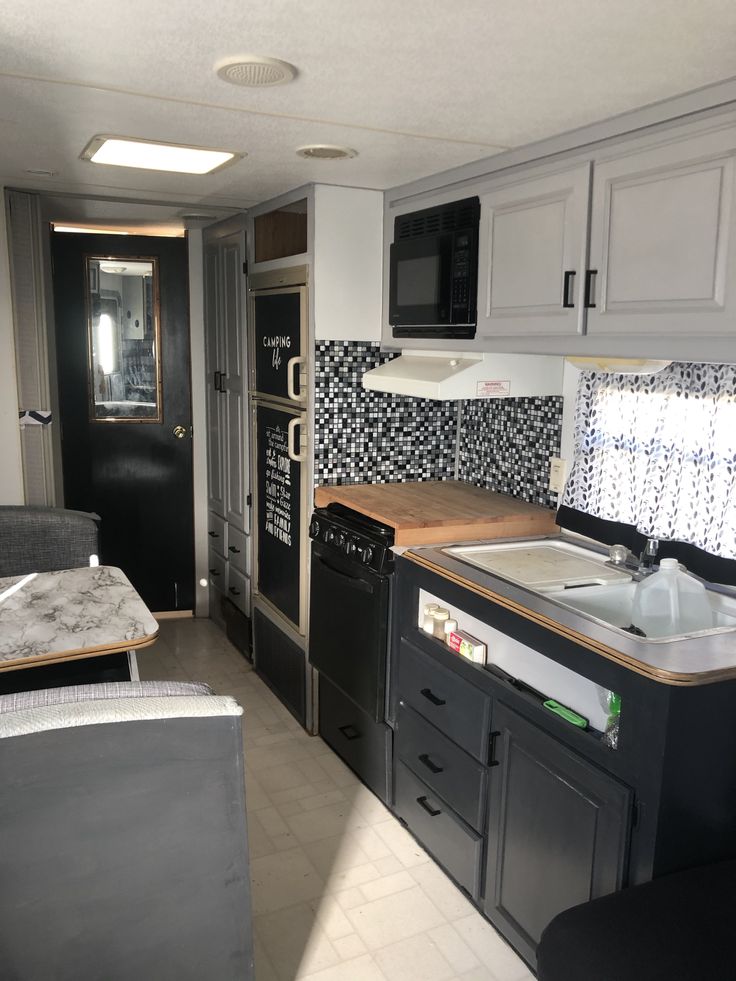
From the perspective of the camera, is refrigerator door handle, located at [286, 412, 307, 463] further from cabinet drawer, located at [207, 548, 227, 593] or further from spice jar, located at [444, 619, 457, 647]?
cabinet drawer, located at [207, 548, 227, 593]

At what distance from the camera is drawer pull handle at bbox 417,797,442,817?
260cm

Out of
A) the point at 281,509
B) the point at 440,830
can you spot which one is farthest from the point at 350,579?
the point at 440,830

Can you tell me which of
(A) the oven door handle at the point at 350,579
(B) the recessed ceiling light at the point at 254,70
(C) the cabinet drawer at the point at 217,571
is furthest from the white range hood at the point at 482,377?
(C) the cabinet drawer at the point at 217,571

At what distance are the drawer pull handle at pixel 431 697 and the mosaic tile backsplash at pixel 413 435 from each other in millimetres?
892

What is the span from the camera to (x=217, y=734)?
5.27 feet

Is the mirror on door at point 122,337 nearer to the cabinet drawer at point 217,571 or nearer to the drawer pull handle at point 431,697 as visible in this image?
the cabinet drawer at point 217,571

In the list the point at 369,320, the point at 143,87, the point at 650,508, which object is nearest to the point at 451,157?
the point at 369,320

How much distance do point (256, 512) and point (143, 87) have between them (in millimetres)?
2217

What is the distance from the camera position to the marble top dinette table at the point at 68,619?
201cm

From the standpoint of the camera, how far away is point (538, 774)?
82.0 inches

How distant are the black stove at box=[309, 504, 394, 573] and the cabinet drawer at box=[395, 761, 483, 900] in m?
0.69

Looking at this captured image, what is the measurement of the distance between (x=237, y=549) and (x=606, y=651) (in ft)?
8.81

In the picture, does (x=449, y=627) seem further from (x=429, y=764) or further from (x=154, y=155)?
(x=154, y=155)

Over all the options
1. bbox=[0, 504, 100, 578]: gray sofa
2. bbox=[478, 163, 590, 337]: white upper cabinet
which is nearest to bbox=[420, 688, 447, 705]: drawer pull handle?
bbox=[478, 163, 590, 337]: white upper cabinet
